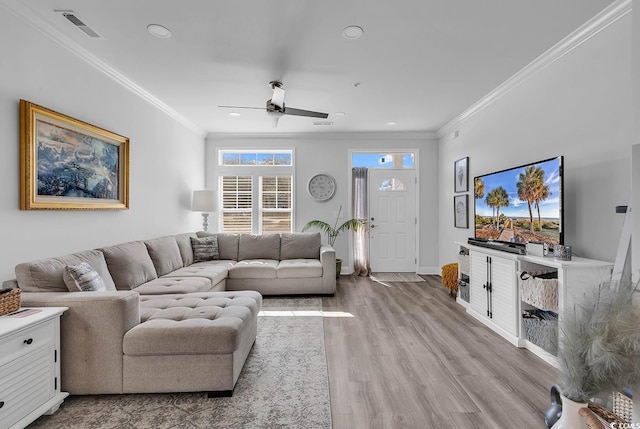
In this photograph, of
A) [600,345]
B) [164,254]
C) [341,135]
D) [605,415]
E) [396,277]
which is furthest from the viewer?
[341,135]

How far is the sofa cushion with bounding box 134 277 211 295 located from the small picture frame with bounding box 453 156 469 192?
3.79 metres

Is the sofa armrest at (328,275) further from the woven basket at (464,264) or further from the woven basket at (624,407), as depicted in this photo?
the woven basket at (624,407)

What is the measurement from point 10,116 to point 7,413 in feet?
6.12

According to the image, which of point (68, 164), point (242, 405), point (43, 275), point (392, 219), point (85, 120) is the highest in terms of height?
point (85, 120)

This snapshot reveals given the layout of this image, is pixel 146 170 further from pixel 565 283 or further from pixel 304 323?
pixel 565 283

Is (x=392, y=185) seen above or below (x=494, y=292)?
above

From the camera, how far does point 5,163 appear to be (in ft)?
6.73

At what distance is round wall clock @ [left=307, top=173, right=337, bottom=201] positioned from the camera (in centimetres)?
564

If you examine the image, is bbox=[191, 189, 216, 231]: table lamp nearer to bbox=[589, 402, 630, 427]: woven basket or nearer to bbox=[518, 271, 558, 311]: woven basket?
bbox=[518, 271, 558, 311]: woven basket

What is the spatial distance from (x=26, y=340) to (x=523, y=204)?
3758 mm

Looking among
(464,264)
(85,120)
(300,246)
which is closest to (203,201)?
(300,246)

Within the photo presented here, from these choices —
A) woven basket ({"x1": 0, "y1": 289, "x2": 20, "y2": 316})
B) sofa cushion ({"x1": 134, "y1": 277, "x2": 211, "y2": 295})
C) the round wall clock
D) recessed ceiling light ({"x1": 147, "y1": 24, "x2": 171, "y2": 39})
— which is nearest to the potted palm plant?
the round wall clock

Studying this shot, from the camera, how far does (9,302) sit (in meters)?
1.67

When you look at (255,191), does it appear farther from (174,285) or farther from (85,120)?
(85,120)
